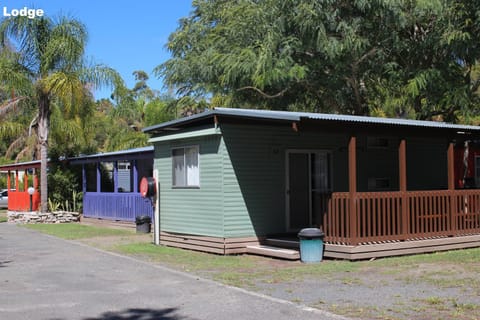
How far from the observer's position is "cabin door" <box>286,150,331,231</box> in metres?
14.1

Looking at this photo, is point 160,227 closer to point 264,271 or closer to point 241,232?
point 241,232

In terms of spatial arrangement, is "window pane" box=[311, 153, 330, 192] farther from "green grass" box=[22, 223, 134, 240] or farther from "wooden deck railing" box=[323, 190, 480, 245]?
"green grass" box=[22, 223, 134, 240]

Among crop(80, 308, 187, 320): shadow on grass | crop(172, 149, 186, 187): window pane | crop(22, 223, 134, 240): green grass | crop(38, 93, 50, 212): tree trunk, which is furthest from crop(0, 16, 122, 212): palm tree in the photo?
crop(80, 308, 187, 320): shadow on grass

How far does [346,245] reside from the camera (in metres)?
11.7

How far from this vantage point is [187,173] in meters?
14.4

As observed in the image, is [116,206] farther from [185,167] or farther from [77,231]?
[185,167]

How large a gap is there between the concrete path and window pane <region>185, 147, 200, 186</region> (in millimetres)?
2507

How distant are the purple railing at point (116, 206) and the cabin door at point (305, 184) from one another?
6872mm

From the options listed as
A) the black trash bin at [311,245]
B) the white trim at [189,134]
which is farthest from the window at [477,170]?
the white trim at [189,134]

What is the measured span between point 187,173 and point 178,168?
0.44 meters

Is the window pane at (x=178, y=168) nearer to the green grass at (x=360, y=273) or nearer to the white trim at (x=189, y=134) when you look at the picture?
the white trim at (x=189, y=134)

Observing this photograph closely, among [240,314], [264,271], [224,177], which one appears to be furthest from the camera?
[224,177]

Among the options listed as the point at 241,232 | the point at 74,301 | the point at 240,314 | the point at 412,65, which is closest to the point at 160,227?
the point at 241,232

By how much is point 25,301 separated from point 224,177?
5.79 metres
